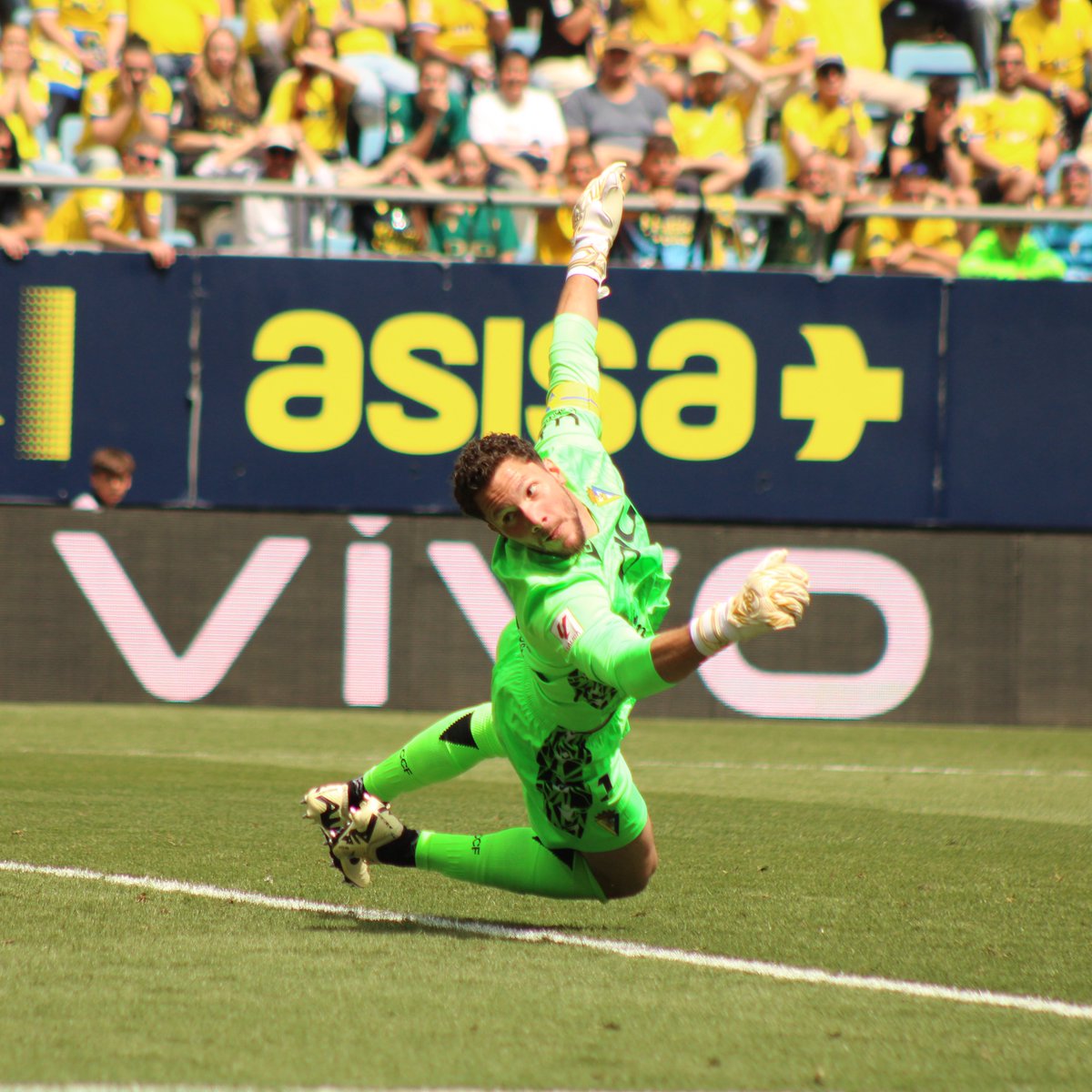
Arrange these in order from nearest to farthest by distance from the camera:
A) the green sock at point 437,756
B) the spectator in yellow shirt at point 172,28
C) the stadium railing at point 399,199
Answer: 1. the green sock at point 437,756
2. the stadium railing at point 399,199
3. the spectator in yellow shirt at point 172,28

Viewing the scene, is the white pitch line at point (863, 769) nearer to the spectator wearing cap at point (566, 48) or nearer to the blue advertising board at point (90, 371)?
the blue advertising board at point (90, 371)

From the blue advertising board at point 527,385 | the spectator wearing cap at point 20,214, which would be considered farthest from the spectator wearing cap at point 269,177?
the spectator wearing cap at point 20,214

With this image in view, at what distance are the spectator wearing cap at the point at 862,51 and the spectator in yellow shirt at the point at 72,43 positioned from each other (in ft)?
19.8

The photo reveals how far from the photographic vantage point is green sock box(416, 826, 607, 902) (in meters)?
5.06

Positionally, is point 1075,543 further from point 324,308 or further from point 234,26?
point 234,26

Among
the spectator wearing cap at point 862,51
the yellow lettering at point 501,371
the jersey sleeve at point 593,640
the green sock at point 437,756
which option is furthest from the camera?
the spectator wearing cap at point 862,51

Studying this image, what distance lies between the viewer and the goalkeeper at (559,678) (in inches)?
175

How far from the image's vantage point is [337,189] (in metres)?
11.9

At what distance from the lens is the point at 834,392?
480 inches

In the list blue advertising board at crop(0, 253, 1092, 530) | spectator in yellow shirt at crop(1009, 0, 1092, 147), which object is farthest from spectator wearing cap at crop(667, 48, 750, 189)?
spectator in yellow shirt at crop(1009, 0, 1092, 147)

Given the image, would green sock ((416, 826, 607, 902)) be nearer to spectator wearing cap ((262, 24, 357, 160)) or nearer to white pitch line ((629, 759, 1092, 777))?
white pitch line ((629, 759, 1092, 777))

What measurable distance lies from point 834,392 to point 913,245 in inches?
49.4

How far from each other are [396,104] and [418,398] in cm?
260

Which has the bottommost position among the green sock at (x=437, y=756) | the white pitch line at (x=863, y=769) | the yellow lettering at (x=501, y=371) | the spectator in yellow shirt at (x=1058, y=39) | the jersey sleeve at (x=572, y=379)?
the white pitch line at (x=863, y=769)
